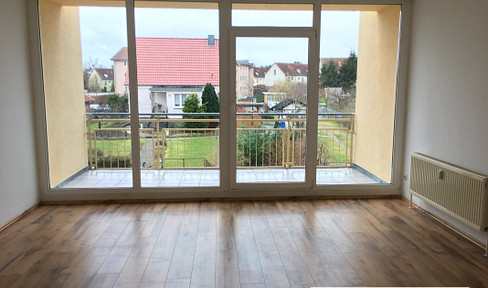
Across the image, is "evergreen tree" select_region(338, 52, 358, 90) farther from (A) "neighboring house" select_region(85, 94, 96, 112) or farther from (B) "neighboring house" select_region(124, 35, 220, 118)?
(A) "neighboring house" select_region(85, 94, 96, 112)

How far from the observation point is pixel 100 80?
4223mm

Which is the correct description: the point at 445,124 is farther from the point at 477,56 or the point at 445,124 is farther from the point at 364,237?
the point at 364,237

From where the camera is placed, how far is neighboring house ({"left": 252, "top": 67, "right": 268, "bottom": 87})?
434 cm

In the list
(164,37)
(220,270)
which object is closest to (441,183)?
(220,270)

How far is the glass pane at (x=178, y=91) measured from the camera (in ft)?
13.8

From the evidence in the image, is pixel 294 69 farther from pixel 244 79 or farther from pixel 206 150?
pixel 206 150

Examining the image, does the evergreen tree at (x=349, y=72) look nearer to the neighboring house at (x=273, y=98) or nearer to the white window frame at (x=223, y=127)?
the white window frame at (x=223, y=127)

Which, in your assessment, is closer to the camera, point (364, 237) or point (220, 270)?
point (220, 270)

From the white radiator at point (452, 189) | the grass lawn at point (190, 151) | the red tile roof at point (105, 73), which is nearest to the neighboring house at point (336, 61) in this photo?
the white radiator at point (452, 189)

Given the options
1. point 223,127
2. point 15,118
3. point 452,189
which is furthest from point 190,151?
point 452,189

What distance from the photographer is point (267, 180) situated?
454 centimetres

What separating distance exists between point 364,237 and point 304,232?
1.80ft

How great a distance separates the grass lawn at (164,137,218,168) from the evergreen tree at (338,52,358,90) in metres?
1.79

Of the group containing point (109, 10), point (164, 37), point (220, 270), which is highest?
point (109, 10)
